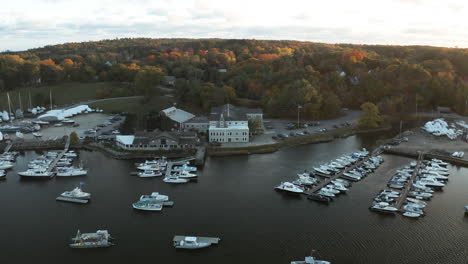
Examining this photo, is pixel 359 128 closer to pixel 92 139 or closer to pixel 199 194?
pixel 199 194

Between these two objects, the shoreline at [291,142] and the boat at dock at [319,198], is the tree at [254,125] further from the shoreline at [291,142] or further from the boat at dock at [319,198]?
the boat at dock at [319,198]

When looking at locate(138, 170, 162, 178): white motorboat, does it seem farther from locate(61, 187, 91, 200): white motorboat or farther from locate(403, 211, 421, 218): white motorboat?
locate(403, 211, 421, 218): white motorboat

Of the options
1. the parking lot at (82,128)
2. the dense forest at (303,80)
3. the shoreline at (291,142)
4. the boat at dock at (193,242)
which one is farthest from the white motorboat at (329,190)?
the parking lot at (82,128)

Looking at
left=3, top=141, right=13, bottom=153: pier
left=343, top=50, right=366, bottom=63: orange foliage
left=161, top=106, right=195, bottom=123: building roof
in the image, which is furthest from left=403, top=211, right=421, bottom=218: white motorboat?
left=343, top=50, right=366, bottom=63: orange foliage

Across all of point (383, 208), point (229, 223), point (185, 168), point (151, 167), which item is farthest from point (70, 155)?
point (383, 208)

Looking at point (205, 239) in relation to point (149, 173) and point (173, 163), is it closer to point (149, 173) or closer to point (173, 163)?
point (149, 173)

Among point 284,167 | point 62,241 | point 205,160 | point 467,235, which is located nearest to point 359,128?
point 284,167
